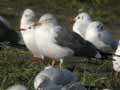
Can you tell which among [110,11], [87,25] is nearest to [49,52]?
[87,25]

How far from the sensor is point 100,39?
12.4 metres

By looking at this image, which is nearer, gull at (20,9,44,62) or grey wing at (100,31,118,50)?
gull at (20,9,44,62)

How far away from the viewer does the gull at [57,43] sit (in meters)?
10.3

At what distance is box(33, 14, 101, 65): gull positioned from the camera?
33.7 ft

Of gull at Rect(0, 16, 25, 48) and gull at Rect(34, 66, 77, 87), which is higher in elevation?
gull at Rect(0, 16, 25, 48)

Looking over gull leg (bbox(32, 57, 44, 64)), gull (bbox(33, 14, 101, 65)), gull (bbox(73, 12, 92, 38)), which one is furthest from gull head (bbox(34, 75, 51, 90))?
gull (bbox(73, 12, 92, 38))

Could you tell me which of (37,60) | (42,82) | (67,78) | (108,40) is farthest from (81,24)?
(42,82)

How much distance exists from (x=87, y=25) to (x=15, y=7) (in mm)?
→ 9036

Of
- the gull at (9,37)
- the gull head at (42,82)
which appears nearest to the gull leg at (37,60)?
the gull at (9,37)

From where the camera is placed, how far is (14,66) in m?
9.99

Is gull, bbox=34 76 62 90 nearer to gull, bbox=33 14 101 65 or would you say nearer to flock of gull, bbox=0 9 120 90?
flock of gull, bbox=0 9 120 90

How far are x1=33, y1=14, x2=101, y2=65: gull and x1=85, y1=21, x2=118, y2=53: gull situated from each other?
58.7 inches

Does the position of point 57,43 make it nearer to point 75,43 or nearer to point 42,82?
point 75,43

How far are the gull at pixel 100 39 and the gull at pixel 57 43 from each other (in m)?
1.49
